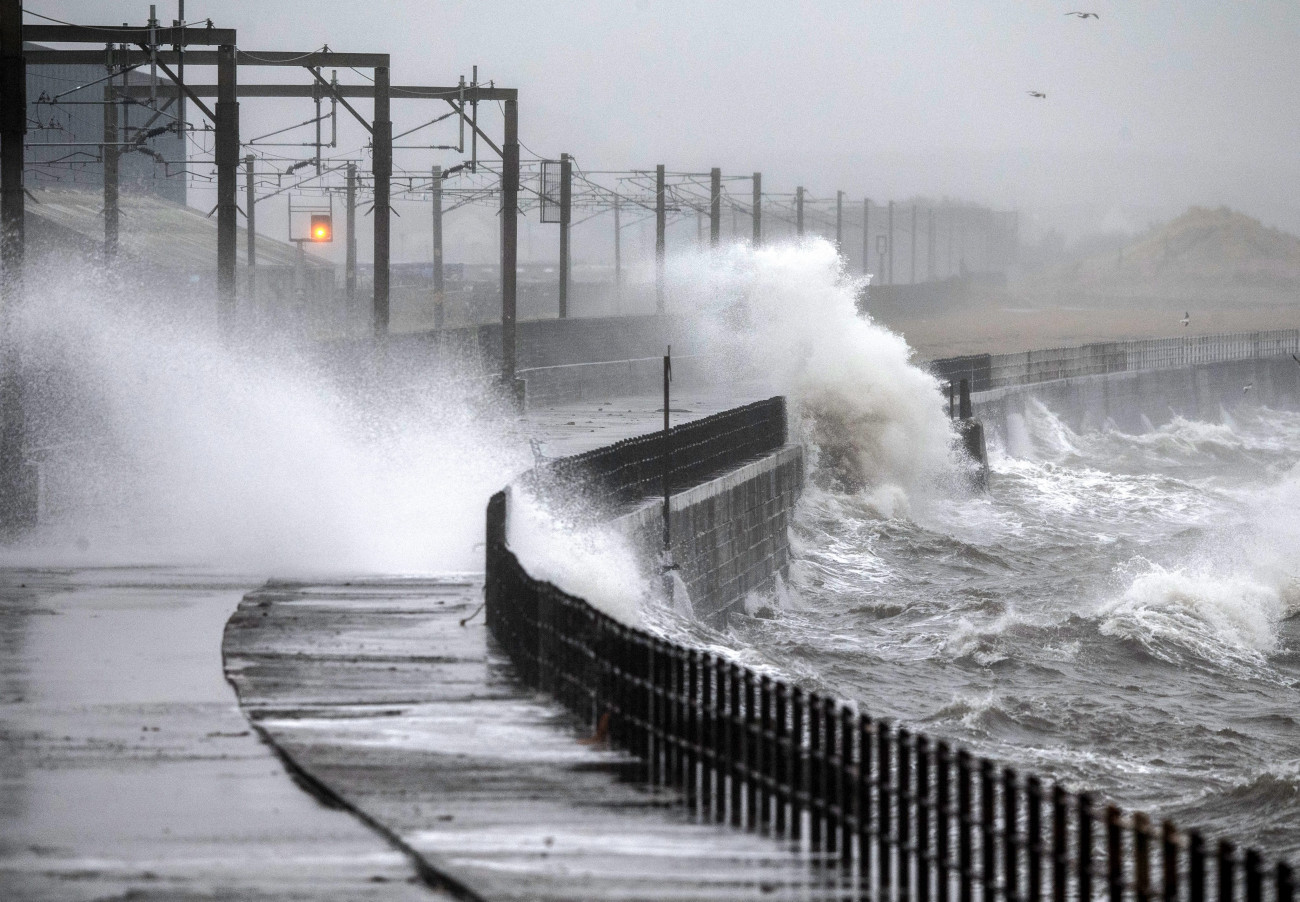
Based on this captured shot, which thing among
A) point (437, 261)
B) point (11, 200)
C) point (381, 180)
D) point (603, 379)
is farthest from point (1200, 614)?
point (437, 261)

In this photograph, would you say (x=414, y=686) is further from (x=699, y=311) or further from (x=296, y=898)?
(x=699, y=311)

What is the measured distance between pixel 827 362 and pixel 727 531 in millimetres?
21254

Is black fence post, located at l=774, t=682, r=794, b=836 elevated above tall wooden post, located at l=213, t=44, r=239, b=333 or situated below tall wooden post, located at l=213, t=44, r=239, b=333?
below

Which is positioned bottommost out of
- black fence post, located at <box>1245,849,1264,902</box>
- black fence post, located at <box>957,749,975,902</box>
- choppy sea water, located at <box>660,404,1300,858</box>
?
choppy sea water, located at <box>660,404,1300,858</box>

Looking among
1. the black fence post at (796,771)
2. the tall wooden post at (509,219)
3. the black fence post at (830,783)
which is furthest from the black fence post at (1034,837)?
the tall wooden post at (509,219)

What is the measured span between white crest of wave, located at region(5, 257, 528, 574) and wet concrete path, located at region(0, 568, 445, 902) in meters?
4.60

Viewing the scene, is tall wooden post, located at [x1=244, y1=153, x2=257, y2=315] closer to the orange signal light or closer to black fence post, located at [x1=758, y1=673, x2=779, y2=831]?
the orange signal light

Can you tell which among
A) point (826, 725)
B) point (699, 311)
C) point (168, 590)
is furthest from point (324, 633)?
point (699, 311)

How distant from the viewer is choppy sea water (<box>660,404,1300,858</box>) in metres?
16.8

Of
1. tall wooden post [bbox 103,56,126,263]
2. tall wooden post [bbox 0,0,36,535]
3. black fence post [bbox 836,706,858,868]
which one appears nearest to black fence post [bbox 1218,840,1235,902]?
black fence post [bbox 836,706,858,868]

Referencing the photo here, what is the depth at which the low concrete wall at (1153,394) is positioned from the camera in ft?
178

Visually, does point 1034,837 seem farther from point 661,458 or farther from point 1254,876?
point 661,458

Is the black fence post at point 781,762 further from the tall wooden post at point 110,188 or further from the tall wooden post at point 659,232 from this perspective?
the tall wooden post at point 659,232

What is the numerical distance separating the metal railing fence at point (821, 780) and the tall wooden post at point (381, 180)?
68.9 ft
